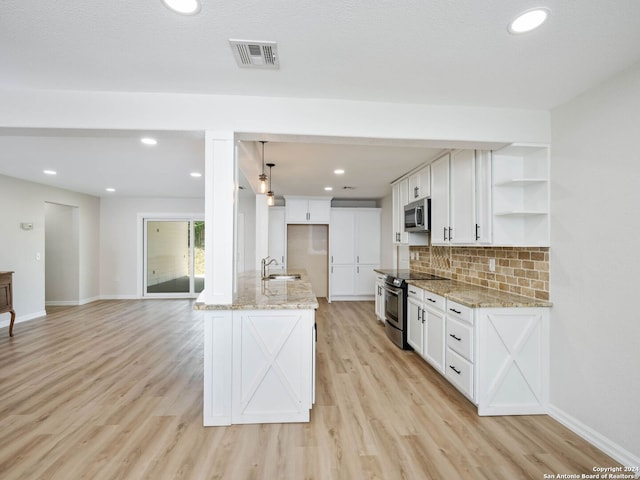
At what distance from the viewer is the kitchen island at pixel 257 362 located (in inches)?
88.7

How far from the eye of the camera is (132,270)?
7051mm

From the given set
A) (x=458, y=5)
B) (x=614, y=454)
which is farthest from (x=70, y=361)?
(x=614, y=454)

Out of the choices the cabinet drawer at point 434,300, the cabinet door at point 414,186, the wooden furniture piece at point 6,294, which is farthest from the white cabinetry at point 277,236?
the wooden furniture piece at point 6,294

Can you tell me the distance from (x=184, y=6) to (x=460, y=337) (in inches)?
116

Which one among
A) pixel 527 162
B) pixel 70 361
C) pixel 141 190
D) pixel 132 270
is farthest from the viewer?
pixel 132 270

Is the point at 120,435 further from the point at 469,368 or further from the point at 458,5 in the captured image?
the point at 458,5

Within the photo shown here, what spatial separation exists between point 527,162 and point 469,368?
1891 millimetres

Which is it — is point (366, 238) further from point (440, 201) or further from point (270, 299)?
point (270, 299)

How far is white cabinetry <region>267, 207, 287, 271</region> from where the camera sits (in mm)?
6562

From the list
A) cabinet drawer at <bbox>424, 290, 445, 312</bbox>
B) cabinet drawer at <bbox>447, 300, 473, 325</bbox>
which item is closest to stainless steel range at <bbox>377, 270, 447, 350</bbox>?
cabinet drawer at <bbox>424, 290, 445, 312</bbox>

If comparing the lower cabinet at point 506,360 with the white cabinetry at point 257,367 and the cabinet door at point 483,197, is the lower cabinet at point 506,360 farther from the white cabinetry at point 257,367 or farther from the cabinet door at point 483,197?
the white cabinetry at point 257,367

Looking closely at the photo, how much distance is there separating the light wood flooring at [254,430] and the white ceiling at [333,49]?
224 centimetres

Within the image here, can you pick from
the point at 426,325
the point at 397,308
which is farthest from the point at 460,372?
the point at 397,308

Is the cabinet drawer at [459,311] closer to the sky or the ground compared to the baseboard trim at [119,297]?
closer to the sky
